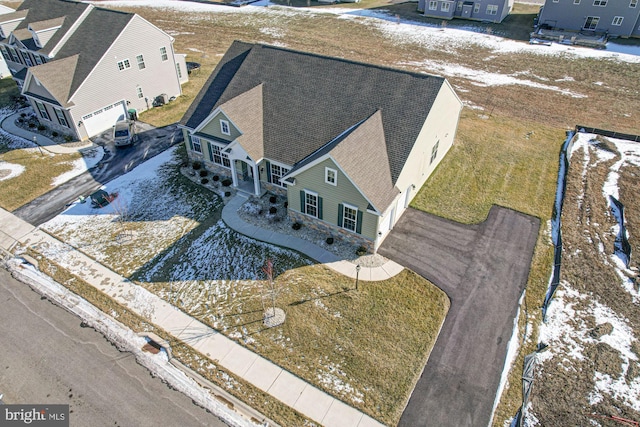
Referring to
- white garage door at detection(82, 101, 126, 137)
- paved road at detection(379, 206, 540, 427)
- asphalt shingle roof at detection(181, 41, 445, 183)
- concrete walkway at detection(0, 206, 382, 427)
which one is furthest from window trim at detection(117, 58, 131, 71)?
paved road at detection(379, 206, 540, 427)

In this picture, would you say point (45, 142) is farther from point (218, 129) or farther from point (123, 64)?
point (218, 129)

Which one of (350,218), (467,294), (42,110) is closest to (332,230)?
(350,218)

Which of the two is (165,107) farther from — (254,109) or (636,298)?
(636,298)

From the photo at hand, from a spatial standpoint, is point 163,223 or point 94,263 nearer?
point 94,263

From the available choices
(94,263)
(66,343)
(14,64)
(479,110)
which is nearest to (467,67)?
(479,110)

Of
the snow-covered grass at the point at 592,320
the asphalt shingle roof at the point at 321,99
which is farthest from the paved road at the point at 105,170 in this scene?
the snow-covered grass at the point at 592,320
